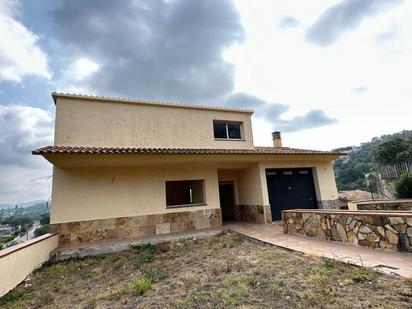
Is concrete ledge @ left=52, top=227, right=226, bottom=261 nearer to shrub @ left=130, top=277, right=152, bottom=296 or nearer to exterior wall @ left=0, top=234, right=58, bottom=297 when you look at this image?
exterior wall @ left=0, top=234, right=58, bottom=297

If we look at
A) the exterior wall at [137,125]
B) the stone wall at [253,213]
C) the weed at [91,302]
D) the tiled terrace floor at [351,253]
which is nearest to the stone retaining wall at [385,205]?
the stone wall at [253,213]

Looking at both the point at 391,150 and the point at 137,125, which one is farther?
the point at 391,150

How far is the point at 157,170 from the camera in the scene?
9914mm

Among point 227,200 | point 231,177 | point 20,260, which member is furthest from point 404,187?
point 20,260

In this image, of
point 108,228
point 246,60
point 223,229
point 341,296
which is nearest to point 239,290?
point 341,296

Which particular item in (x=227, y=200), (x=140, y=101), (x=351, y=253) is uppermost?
(x=140, y=101)

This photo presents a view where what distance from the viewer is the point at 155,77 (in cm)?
1214

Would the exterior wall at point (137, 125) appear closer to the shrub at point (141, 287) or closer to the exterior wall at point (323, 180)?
the exterior wall at point (323, 180)

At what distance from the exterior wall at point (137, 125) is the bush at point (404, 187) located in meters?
9.66

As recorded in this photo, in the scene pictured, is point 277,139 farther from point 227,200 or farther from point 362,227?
point 362,227

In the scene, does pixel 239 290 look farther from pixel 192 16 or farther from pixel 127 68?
pixel 127 68

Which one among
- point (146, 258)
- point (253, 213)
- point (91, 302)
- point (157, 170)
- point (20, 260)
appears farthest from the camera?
point (253, 213)

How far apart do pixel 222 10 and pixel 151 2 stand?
9.61 feet

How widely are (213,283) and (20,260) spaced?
499 cm
